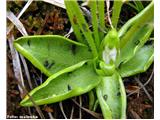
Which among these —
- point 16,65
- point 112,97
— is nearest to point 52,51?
point 16,65

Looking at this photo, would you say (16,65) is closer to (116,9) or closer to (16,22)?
(16,22)

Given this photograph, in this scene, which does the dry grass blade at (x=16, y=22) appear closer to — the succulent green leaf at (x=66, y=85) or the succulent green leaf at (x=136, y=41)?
the succulent green leaf at (x=66, y=85)

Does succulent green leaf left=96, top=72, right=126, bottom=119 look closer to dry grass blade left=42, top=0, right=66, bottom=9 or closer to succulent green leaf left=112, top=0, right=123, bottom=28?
succulent green leaf left=112, top=0, right=123, bottom=28

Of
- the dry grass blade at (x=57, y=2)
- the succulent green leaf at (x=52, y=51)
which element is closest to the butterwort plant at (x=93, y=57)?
the succulent green leaf at (x=52, y=51)

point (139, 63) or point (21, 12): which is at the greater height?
point (21, 12)

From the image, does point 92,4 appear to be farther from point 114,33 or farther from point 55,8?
point 55,8

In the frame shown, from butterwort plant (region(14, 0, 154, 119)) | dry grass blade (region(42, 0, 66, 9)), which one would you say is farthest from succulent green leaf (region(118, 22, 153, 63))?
dry grass blade (region(42, 0, 66, 9))
